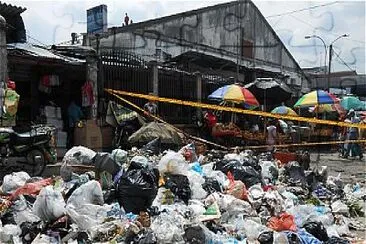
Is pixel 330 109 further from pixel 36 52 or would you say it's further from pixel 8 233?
pixel 8 233

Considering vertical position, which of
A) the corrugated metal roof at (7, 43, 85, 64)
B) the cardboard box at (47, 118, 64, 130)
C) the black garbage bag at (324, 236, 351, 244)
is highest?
the corrugated metal roof at (7, 43, 85, 64)

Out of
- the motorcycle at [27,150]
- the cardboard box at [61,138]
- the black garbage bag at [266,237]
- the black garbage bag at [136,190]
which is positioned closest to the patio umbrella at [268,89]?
the cardboard box at [61,138]

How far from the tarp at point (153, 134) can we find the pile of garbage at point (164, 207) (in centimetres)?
330

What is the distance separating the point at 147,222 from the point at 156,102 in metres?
7.77

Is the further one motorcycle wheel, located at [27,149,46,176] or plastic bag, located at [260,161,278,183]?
motorcycle wheel, located at [27,149,46,176]

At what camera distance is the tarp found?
9.66 metres

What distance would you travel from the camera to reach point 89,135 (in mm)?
10086

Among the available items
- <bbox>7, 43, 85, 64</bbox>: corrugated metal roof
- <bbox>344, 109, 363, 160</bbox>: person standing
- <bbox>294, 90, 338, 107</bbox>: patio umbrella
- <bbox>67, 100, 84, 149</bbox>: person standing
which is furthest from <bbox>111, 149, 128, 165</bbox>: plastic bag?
<bbox>344, 109, 363, 160</bbox>: person standing

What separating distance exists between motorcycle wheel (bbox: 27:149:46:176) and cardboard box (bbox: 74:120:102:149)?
259 cm

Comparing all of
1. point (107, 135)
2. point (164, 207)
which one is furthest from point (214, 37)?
point (164, 207)

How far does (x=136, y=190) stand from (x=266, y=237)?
140cm

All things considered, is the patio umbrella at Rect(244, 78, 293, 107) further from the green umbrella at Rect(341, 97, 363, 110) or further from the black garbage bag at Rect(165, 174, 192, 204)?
the black garbage bag at Rect(165, 174, 192, 204)

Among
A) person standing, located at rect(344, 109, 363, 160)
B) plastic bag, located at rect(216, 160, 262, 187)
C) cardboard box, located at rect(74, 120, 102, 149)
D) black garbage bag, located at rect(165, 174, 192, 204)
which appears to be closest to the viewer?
black garbage bag, located at rect(165, 174, 192, 204)

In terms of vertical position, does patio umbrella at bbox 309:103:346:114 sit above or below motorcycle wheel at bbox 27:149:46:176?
above
